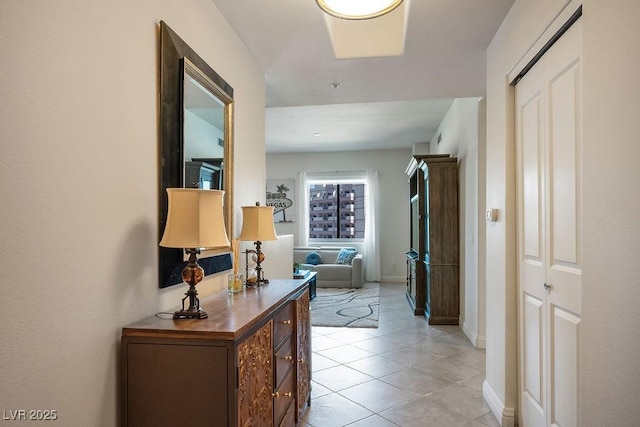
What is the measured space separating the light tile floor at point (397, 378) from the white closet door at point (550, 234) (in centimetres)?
60

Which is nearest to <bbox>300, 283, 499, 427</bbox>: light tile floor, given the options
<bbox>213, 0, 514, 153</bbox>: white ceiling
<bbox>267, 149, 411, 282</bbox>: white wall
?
<bbox>213, 0, 514, 153</bbox>: white ceiling

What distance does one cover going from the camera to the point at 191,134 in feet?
6.54

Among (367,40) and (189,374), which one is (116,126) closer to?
(189,374)

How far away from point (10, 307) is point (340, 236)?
800 cm

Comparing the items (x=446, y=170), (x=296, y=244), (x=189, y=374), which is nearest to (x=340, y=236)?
(x=296, y=244)

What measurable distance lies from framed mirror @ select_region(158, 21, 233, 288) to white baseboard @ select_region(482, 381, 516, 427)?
192 cm

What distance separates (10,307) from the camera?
3.27 ft

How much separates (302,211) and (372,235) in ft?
5.35

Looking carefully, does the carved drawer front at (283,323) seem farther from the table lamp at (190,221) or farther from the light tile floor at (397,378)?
the light tile floor at (397,378)

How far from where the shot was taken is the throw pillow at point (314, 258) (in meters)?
8.10

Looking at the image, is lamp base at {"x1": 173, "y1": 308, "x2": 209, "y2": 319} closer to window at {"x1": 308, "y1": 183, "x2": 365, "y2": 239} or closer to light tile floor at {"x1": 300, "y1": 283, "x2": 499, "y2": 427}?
light tile floor at {"x1": 300, "y1": 283, "x2": 499, "y2": 427}

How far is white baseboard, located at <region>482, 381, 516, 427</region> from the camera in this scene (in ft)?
7.98

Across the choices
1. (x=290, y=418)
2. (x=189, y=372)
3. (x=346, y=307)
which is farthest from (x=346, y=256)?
(x=189, y=372)

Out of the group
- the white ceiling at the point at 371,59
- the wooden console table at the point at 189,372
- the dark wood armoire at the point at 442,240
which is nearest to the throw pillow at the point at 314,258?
the dark wood armoire at the point at 442,240
